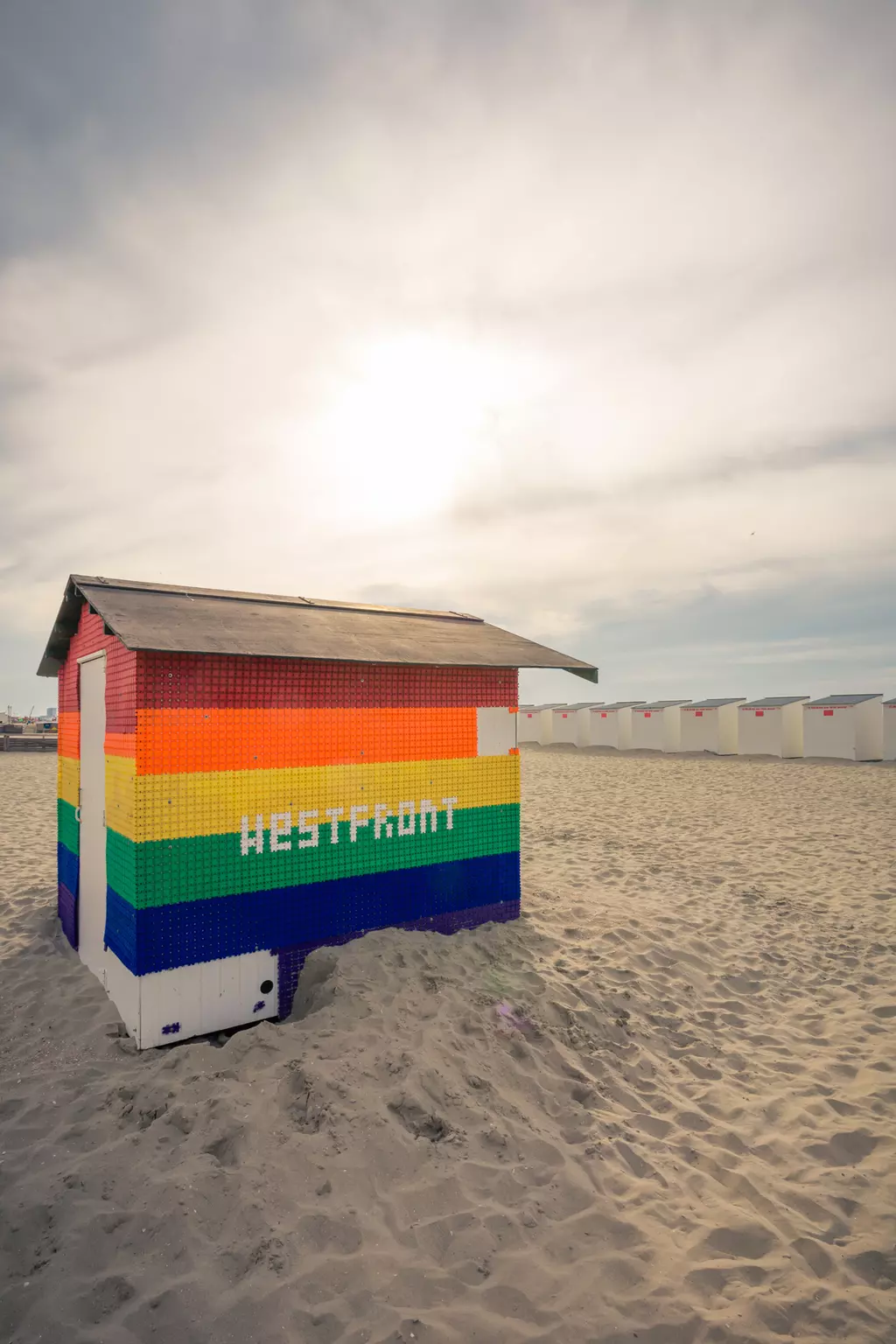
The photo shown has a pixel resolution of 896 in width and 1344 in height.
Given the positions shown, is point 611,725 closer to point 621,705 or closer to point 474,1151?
point 621,705

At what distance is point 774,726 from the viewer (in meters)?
23.8

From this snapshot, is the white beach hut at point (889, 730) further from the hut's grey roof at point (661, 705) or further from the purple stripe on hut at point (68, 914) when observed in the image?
the purple stripe on hut at point (68, 914)

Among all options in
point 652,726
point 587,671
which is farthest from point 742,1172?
point 652,726

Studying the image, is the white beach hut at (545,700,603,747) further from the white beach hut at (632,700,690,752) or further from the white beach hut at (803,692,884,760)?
the white beach hut at (803,692,884,760)

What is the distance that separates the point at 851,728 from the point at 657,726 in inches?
280

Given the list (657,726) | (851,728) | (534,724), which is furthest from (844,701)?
(534,724)

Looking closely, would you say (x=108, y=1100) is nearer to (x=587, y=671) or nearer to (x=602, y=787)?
(x=587, y=671)

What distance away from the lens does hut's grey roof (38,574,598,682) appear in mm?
5004

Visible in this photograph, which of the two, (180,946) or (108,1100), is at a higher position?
(180,946)

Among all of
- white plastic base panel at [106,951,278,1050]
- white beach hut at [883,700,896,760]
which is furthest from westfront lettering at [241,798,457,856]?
white beach hut at [883,700,896,760]

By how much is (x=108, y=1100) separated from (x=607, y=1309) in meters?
2.97

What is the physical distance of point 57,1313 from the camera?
9.12ft

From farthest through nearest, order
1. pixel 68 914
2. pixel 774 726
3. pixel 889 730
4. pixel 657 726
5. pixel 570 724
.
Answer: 1. pixel 570 724
2. pixel 657 726
3. pixel 774 726
4. pixel 889 730
5. pixel 68 914

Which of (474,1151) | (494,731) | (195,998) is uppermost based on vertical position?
→ (494,731)
